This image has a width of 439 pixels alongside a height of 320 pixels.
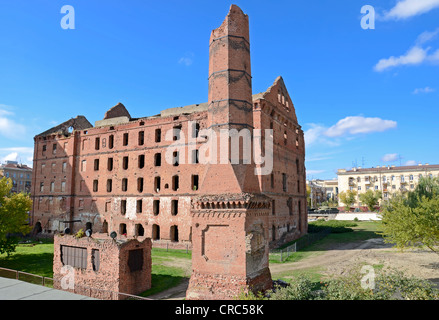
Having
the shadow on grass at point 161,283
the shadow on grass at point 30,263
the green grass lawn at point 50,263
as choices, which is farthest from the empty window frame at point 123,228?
the shadow on grass at point 161,283

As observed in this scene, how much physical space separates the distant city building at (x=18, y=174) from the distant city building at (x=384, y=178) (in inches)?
3173

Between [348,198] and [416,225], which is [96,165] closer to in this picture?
[416,225]

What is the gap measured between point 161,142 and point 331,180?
329ft

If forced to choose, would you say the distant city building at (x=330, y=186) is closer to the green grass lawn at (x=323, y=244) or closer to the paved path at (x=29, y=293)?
the green grass lawn at (x=323, y=244)

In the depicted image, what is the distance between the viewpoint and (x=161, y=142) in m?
32.6

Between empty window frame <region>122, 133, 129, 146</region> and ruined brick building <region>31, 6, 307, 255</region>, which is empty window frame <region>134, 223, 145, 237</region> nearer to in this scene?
ruined brick building <region>31, 6, 307, 255</region>

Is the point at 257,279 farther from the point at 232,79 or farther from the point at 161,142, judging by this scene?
the point at 161,142

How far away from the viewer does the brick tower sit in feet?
40.6

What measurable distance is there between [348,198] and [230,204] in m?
65.1

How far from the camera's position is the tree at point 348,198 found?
227 feet

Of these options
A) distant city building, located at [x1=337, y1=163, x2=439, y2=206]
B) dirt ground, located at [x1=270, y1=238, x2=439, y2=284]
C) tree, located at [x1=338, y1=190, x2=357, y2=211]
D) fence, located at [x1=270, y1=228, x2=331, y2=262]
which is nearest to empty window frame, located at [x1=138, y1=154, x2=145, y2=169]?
fence, located at [x1=270, y1=228, x2=331, y2=262]

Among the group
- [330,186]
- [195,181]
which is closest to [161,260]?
[195,181]
